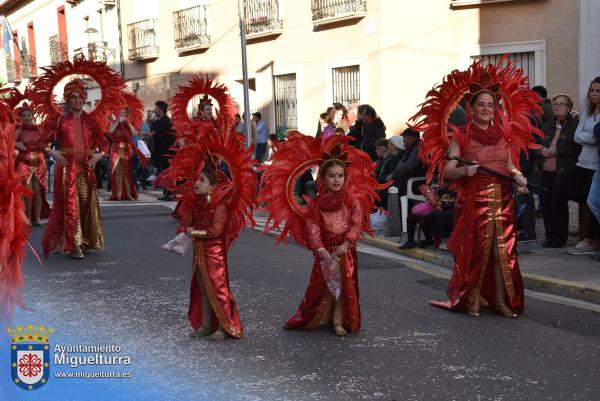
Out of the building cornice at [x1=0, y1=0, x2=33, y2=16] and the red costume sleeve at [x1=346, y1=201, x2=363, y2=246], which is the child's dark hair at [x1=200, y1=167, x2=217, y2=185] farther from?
the building cornice at [x1=0, y1=0, x2=33, y2=16]

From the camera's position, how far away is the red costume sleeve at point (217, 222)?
642 centimetres

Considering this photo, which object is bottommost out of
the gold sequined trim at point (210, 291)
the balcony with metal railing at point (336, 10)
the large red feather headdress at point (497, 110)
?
the gold sequined trim at point (210, 291)

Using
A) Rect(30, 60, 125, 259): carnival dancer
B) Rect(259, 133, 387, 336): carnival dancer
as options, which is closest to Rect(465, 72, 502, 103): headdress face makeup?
Rect(259, 133, 387, 336): carnival dancer

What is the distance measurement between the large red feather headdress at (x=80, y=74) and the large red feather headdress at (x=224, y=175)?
4.57 metres

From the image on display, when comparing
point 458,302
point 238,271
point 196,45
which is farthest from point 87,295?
point 196,45

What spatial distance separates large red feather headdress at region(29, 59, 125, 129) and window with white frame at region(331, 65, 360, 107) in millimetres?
9298

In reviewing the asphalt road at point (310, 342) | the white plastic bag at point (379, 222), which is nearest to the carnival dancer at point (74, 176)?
the asphalt road at point (310, 342)

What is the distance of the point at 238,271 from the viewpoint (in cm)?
936

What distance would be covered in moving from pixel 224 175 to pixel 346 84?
14124 millimetres

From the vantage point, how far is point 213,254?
6.46m

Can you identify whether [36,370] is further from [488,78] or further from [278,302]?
[488,78]

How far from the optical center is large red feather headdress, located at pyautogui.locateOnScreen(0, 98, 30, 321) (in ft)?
12.3

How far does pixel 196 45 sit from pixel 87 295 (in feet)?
60.8

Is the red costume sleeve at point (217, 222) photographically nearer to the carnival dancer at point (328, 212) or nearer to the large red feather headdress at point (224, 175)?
the large red feather headdress at point (224, 175)
